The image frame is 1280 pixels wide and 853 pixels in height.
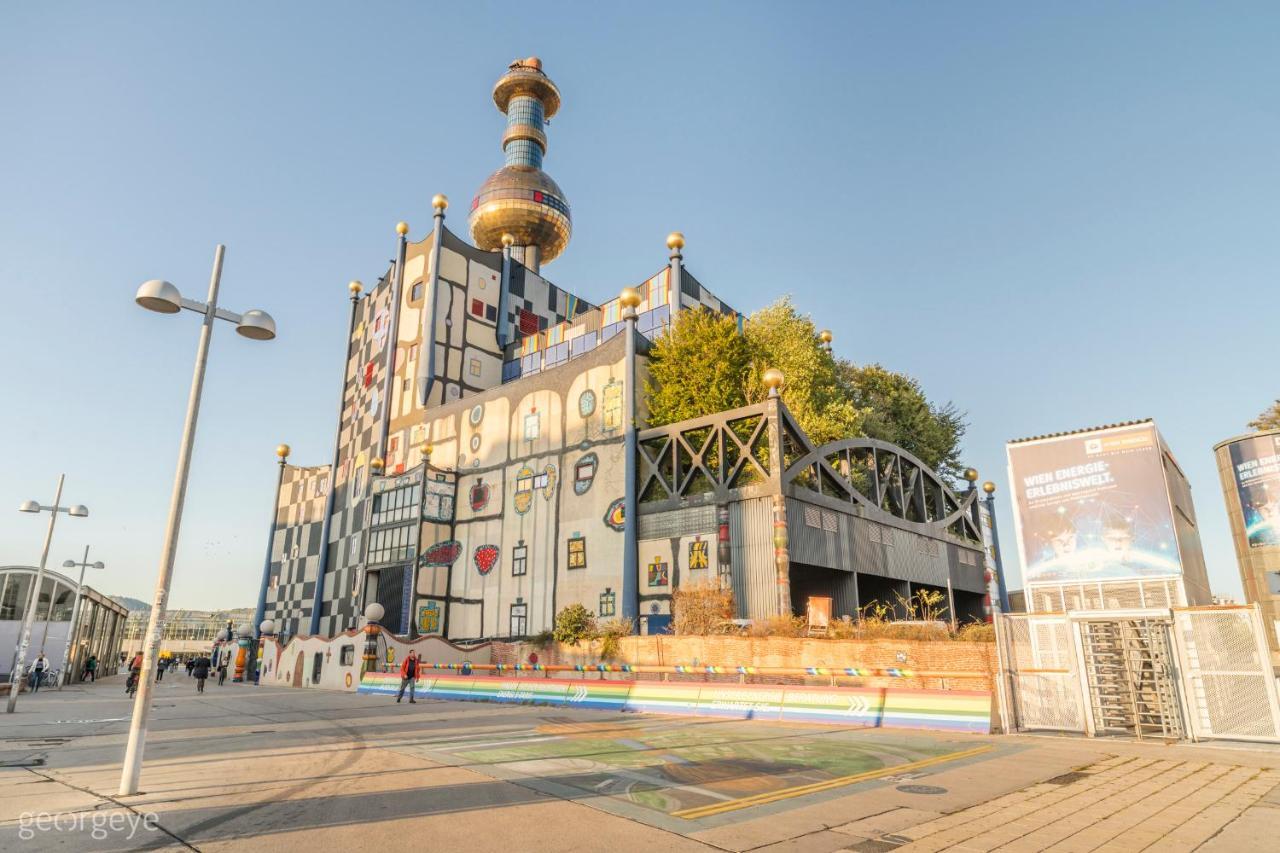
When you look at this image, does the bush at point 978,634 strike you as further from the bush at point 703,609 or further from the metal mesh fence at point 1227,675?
the bush at point 703,609

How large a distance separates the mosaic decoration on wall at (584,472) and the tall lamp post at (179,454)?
22.3 metres

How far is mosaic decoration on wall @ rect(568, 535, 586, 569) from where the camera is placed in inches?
1191

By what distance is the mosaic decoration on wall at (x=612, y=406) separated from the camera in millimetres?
30875

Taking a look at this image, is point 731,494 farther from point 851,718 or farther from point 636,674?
point 851,718

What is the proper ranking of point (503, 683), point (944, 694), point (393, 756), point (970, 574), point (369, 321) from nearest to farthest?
point (393, 756) → point (944, 694) → point (503, 683) → point (970, 574) → point (369, 321)

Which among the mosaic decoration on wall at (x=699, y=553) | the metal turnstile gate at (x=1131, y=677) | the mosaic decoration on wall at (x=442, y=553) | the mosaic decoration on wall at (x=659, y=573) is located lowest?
the metal turnstile gate at (x=1131, y=677)

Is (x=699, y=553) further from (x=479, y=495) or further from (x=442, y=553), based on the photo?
(x=442, y=553)

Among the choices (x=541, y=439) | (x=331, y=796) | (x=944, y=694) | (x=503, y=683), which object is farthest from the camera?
(x=541, y=439)

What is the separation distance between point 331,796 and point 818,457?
925 inches

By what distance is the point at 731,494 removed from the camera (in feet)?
87.1

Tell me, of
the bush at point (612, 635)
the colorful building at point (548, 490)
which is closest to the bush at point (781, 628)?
the colorful building at point (548, 490)

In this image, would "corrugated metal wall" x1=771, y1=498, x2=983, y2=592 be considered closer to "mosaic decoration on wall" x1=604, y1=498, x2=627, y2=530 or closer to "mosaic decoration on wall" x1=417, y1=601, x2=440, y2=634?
"mosaic decoration on wall" x1=604, y1=498, x2=627, y2=530

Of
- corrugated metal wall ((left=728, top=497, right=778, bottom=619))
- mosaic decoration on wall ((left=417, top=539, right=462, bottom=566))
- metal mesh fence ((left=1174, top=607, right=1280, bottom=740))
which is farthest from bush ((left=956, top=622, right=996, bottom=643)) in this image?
mosaic decoration on wall ((left=417, top=539, right=462, bottom=566))

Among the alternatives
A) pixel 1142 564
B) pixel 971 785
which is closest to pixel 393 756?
pixel 971 785
